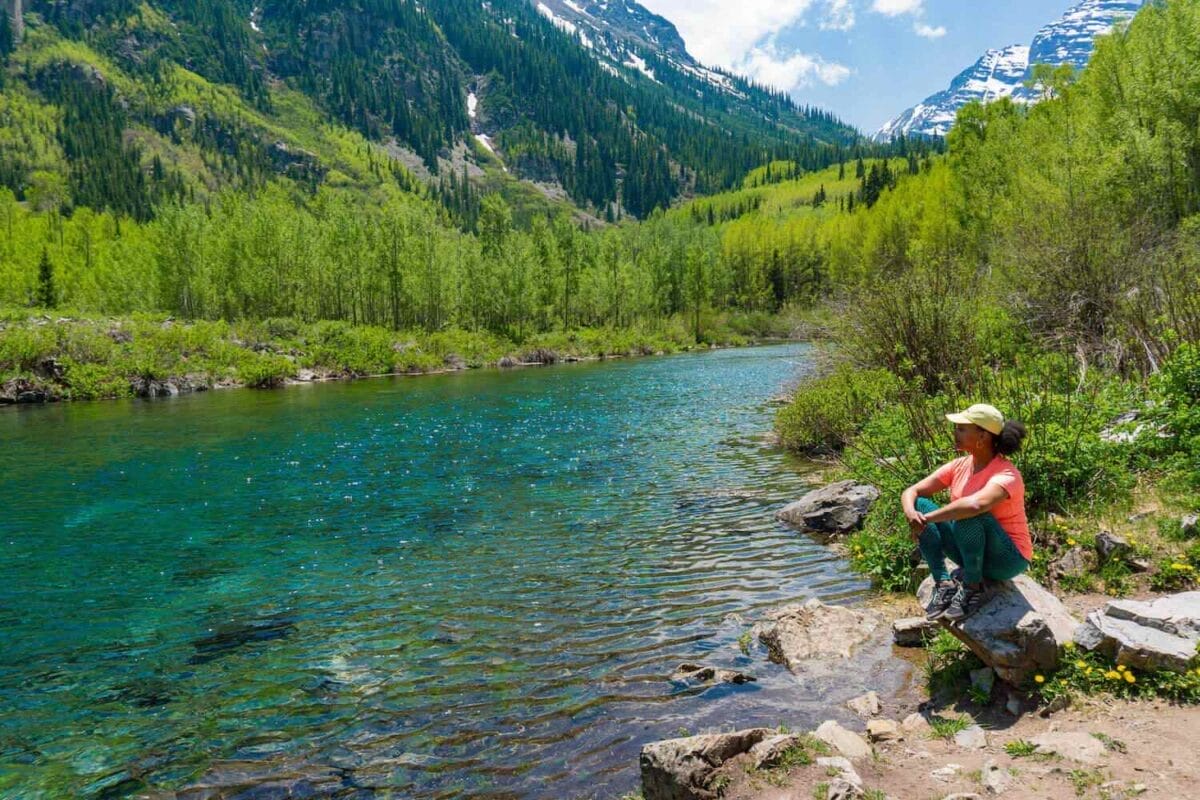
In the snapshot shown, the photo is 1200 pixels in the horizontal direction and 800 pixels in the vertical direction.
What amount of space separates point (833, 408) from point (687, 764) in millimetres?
15618

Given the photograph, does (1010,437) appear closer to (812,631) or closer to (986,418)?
(986,418)

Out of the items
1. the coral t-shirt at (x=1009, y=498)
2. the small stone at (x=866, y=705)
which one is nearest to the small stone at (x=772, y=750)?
the small stone at (x=866, y=705)

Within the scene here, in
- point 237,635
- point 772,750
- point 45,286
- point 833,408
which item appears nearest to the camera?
point 772,750

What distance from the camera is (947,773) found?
5.57 meters

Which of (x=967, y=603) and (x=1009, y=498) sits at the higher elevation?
(x=1009, y=498)

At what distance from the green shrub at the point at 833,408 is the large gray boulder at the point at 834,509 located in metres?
2.51

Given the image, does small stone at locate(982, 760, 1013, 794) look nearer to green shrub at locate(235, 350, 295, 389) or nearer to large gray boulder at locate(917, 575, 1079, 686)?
large gray boulder at locate(917, 575, 1079, 686)

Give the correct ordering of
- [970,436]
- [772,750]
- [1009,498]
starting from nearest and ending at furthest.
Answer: [772,750]
[1009,498]
[970,436]

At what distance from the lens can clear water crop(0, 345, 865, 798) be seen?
717cm

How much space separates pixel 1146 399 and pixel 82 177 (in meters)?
196

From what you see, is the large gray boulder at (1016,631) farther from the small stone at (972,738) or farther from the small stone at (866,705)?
the small stone at (866,705)

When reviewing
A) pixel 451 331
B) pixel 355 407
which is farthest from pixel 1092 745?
pixel 451 331

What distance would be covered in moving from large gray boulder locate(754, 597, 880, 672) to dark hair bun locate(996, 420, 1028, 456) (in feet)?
11.0

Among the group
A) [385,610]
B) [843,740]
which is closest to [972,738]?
[843,740]
